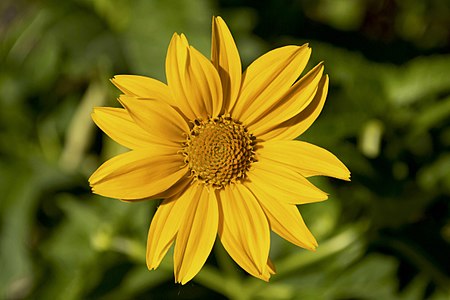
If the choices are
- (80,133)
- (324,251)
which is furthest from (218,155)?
(80,133)

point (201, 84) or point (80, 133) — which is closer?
point (201, 84)

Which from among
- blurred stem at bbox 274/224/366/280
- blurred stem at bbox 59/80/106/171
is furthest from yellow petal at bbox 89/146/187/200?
blurred stem at bbox 59/80/106/171

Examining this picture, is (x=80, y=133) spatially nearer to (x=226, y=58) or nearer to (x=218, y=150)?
(x=218, y=150)

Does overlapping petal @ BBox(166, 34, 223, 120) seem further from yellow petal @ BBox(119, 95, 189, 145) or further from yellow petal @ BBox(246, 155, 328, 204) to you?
yellow petal @ BBox(246, 155, 328, 204)

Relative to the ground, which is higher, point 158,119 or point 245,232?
point 158,119

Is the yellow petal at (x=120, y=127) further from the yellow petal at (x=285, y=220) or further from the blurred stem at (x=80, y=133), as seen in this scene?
the blurred stem at (x=80, y=133)

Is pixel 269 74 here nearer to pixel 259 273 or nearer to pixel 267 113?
pixel 267 113
